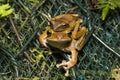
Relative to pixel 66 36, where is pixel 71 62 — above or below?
below

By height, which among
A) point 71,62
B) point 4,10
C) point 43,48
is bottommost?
point 71,62

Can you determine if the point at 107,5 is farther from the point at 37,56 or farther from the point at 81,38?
the point at 37,56

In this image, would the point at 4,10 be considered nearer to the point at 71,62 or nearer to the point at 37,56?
the point at 37,56

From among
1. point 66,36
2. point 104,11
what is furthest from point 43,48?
point 104,11

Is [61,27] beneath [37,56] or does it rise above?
above

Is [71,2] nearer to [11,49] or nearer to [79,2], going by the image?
[79,2]

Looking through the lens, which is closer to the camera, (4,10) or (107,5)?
(4,10)

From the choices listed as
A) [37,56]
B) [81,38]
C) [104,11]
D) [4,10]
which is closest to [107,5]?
[104,11]
